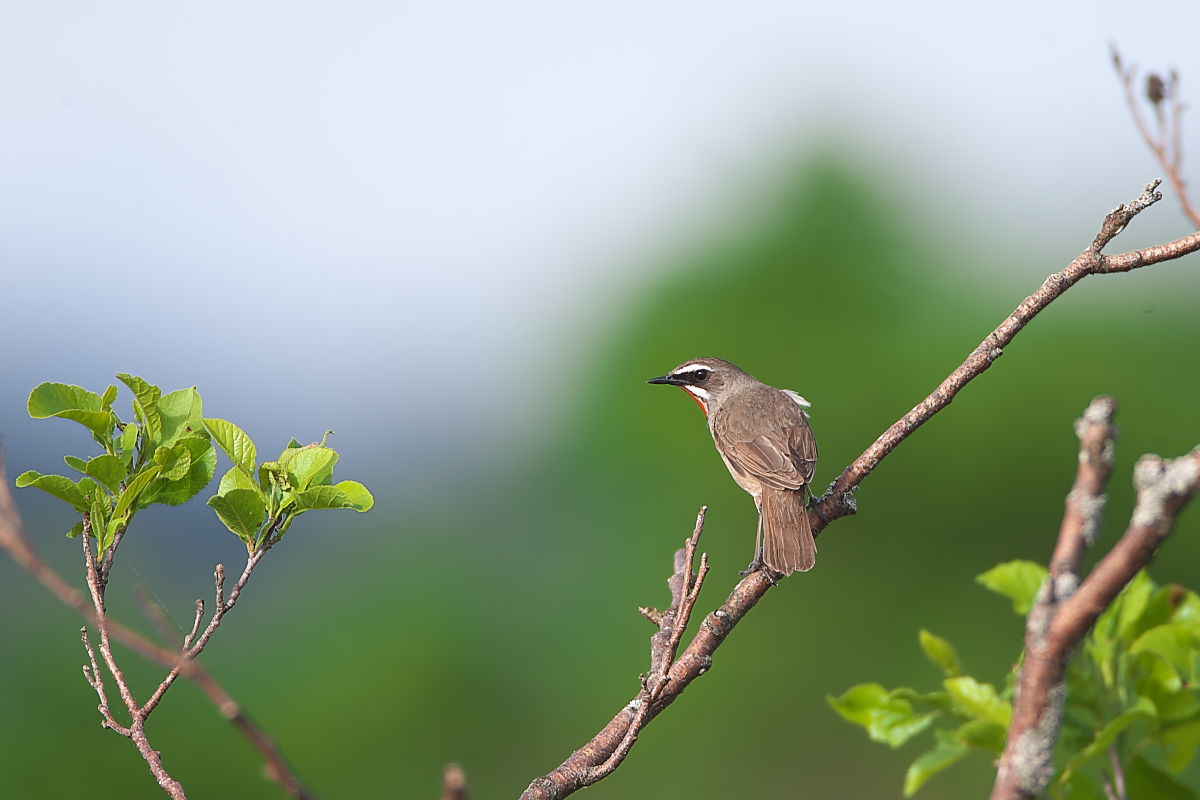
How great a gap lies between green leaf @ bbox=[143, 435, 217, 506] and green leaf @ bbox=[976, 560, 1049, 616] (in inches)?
84.1

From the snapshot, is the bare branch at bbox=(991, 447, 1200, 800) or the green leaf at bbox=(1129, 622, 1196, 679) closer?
the bare branch at bbox=(991, 447, 1200, 800)

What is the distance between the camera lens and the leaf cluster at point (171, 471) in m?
2.50

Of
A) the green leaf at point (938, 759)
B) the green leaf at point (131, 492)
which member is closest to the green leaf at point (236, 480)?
the green leaf at point (131, 492)

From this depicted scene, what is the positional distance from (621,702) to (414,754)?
7.66 meters

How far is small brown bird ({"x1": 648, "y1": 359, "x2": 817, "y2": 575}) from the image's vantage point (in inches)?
284

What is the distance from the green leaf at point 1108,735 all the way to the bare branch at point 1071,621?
1434 millimetres

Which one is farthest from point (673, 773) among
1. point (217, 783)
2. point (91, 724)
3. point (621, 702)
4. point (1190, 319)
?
point (1190, 319)

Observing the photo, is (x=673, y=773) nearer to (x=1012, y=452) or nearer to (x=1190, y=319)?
(x=1012, y=452)

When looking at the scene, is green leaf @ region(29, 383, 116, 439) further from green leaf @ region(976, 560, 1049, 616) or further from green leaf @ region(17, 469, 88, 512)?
green leaf @ region(976, 560, 1049, 616)

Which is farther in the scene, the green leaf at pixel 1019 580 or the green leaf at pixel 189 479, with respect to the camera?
the green leaf at pixel 1019 580

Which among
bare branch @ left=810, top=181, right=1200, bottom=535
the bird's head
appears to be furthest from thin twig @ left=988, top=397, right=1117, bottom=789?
the bird's head

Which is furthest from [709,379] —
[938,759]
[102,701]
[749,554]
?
[749,554]

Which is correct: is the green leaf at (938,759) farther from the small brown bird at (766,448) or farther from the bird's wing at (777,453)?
the bird's wing at (777,453)

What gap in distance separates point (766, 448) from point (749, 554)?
15.9m
